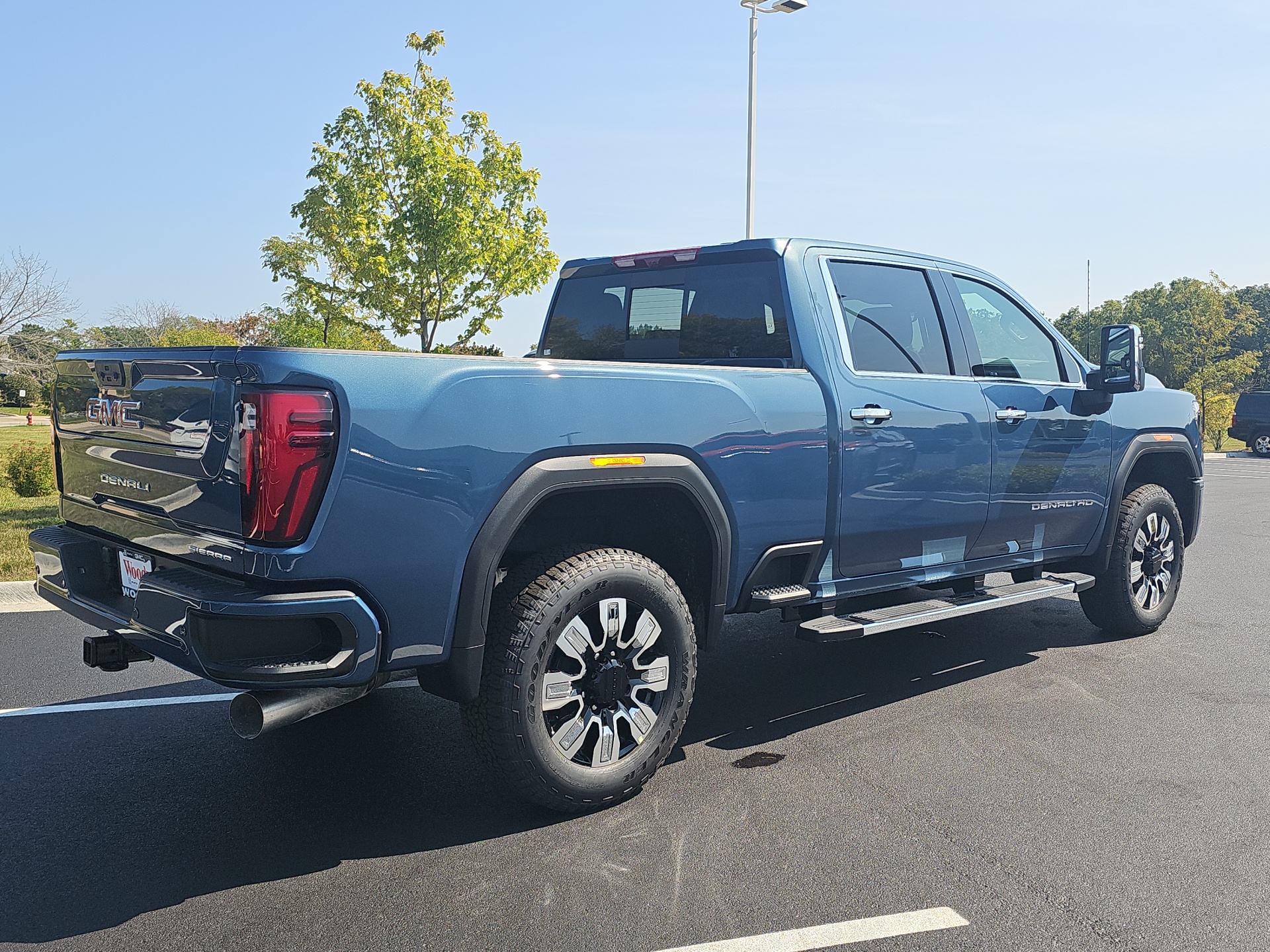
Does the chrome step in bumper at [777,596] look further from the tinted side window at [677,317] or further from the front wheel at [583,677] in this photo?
the tinted side window at [677,317]

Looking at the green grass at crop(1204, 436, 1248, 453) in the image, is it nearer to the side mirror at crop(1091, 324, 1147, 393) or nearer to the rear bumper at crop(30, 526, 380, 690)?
the side mirror at crop(1091, 324, 1147, 393)

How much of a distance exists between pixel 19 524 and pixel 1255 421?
3354cm

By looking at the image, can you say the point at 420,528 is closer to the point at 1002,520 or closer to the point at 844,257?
the point at 844,257

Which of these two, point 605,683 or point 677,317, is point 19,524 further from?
point 605,683

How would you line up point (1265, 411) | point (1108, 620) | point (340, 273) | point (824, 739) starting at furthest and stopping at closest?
point (1265, 411) < point (340, 273) < point (1108, 620) < point (824, 739)

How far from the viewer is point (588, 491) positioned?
3848mm

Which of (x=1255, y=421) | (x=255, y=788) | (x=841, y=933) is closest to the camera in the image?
(x=841, y=933)

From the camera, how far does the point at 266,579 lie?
3162mm

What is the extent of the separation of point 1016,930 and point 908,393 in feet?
8.27

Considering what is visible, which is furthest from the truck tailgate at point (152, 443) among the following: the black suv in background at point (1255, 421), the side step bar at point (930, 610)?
the black suv in background at point (1255, 421)

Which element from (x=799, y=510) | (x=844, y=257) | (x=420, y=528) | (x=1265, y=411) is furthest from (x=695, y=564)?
(x=1265, y=411)

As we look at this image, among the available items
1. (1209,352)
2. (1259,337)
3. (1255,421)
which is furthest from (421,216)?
(1259,337)

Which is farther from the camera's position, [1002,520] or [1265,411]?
[1265,411]

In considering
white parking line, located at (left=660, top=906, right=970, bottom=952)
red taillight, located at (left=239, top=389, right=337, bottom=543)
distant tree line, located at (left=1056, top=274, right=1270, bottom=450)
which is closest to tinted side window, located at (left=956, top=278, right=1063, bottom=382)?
white parking line, located at (left=660, top=906, right=970, bottom=952)
